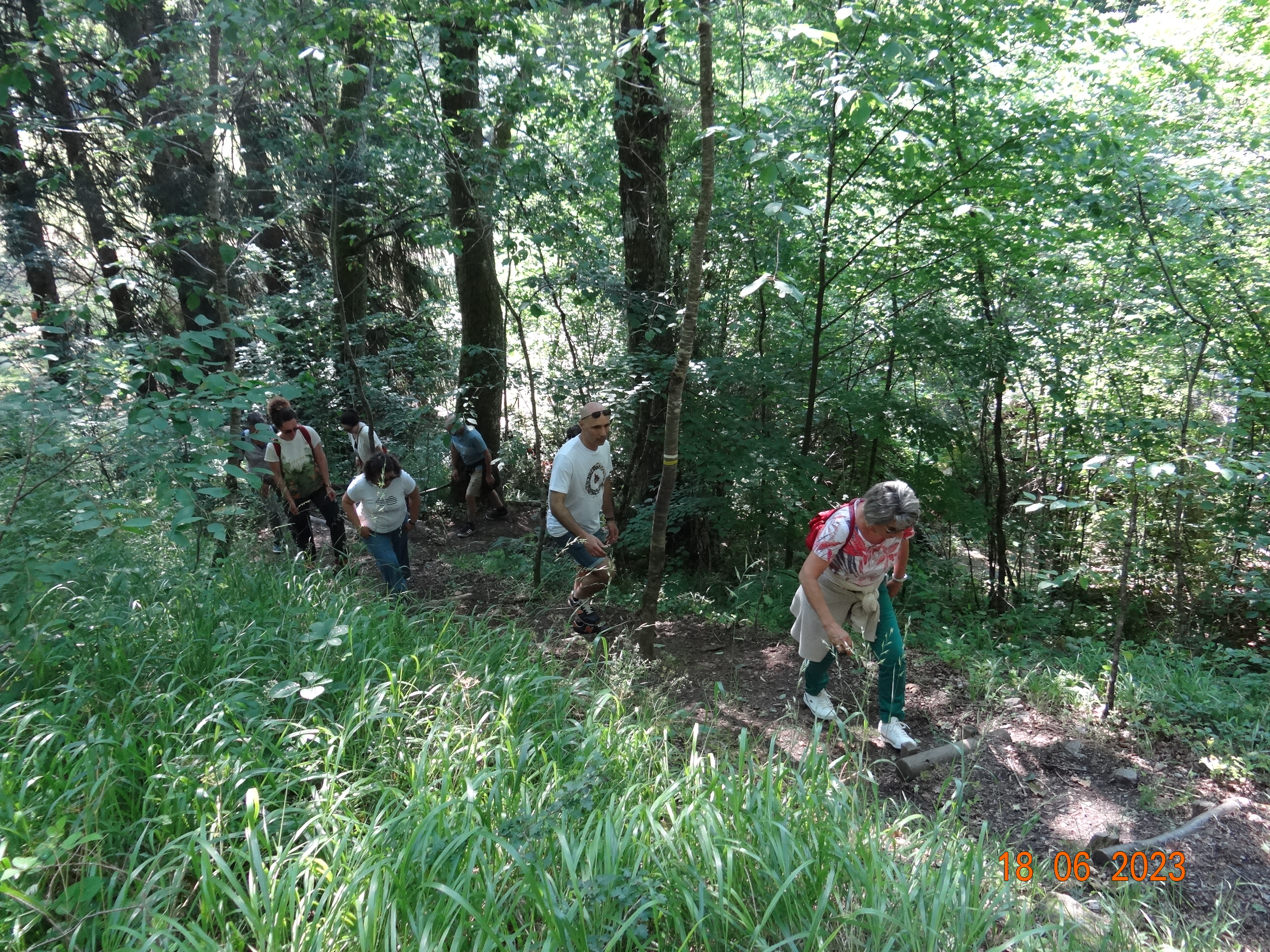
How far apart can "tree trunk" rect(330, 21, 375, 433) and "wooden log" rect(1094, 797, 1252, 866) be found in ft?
19.6

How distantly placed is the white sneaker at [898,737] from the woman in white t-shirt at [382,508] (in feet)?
11.2

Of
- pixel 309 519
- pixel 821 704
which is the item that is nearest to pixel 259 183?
pixel 309 519

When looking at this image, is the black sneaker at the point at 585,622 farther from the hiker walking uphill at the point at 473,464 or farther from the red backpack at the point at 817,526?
the hiker walking uphill at the point at 473,464

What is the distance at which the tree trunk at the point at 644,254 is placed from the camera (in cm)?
649

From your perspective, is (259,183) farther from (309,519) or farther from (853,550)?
(853,550)

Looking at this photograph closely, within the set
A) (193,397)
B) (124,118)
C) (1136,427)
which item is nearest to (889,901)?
(1136,427)

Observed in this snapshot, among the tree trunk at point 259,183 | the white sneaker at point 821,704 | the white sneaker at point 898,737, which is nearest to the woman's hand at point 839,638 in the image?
the white sneaker at point 821,704

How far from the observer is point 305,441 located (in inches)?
244

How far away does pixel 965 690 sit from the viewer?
15.4 feet

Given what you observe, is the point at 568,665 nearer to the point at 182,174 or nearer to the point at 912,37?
the point at 912,37

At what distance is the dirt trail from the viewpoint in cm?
295

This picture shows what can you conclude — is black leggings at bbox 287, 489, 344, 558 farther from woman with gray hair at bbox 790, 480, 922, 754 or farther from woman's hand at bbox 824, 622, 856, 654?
woman's hand at bbox 824, 622, 856, 654

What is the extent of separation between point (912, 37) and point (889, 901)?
5.42 m

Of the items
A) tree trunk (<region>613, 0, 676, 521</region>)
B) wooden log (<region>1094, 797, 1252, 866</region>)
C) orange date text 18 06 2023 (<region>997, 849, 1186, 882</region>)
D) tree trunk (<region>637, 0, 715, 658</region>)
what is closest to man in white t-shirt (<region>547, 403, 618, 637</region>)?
tree trunk (<region>637, 0, 715, 658</region>)
